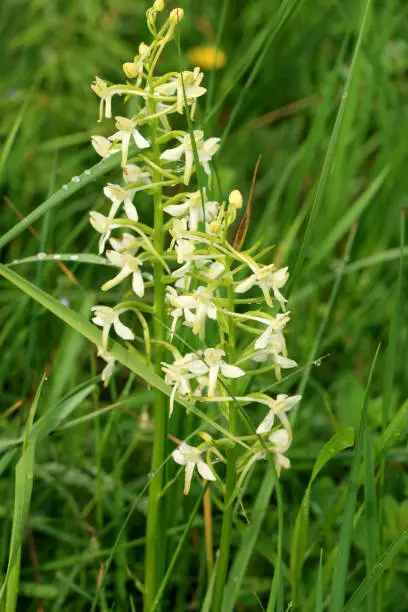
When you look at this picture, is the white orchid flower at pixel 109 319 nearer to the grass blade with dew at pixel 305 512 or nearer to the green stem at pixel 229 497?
the green stem at pixel 229 497

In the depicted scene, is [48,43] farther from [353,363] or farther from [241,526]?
[241,526]

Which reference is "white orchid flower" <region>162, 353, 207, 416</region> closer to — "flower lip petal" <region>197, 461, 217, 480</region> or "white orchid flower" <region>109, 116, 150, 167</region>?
"flower lip petal" <region>197, 461, 217, 480</region>

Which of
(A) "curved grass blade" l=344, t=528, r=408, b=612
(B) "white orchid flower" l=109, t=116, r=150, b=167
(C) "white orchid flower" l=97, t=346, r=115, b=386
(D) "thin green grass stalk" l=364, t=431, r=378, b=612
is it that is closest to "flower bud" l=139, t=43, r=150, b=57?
(B) "white orchid flower" l=109, t=116, r=150, b=167

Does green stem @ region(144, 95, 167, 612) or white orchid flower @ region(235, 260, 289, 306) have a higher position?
white orchid flower @ region(235, 260, 289, 306)

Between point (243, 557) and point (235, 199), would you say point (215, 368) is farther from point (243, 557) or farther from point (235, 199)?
Answer: point (243, 557)

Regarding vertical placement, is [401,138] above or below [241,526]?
above

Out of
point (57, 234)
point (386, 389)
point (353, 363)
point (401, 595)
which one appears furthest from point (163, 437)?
point (57, 234)
